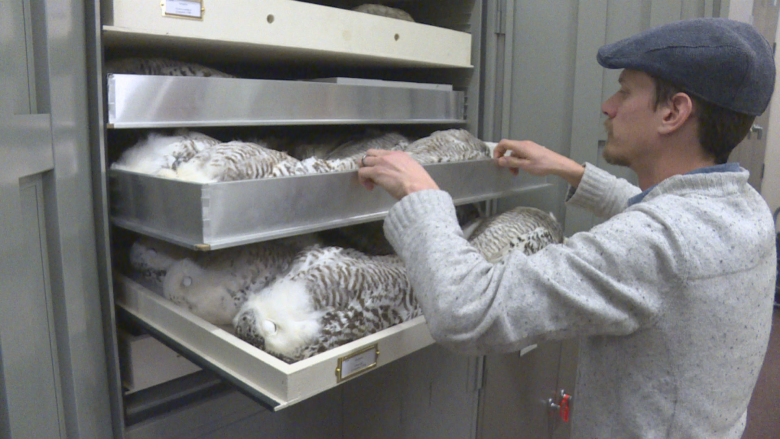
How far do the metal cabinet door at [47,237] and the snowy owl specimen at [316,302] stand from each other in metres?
0.26

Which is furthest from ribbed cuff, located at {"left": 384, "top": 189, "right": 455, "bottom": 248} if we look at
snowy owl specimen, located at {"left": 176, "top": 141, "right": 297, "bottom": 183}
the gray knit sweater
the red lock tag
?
the red lock tag

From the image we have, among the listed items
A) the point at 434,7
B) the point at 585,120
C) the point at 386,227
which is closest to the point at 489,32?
the point at 434,7

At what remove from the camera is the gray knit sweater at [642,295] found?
0.80 meters

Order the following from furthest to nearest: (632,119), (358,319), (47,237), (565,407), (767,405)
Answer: (767,405) → (565,407) → (632,119) → (358,319) → (47,237)

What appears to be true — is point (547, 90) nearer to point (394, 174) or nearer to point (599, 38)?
point (599, 38)

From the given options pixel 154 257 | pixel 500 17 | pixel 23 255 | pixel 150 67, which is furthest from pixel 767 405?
pixel 23 255

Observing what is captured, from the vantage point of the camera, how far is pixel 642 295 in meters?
0.81

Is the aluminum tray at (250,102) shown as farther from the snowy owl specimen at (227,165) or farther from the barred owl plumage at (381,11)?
the barred owl plumage at (381,11)

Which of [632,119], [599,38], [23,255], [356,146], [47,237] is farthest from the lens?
[599,38]

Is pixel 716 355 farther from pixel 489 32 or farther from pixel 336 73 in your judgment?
pixel 336 73

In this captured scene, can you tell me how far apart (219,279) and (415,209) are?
1.18 feet

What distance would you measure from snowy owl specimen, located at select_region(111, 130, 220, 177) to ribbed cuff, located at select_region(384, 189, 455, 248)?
35 centimetres

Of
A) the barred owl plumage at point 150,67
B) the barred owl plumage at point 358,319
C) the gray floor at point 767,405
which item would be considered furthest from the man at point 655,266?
the gray floor at point 767,405

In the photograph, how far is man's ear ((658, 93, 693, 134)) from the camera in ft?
2.99
